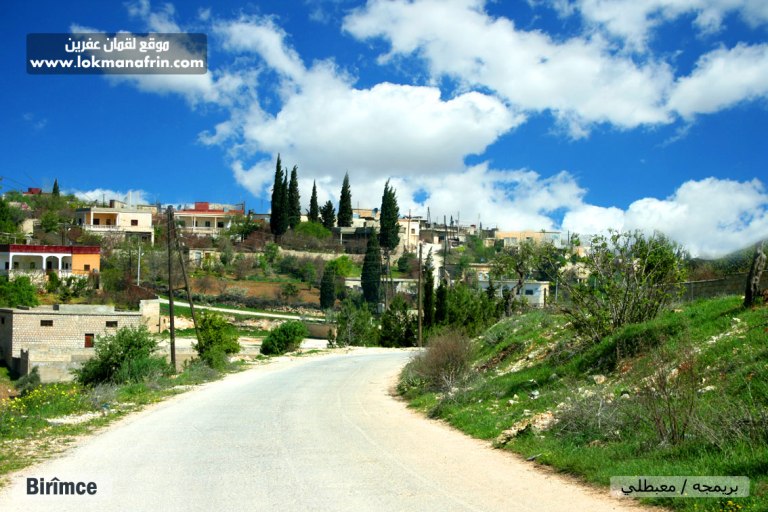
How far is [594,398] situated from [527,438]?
132cm

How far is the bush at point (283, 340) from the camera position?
4781 cm

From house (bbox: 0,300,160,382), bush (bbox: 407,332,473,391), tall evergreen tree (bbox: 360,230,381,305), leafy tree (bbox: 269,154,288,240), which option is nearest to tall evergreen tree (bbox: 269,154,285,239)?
leafy tree (bbox: 269,154,288,240)

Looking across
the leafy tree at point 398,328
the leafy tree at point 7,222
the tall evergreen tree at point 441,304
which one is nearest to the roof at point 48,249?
the leafy tree at point 7,222

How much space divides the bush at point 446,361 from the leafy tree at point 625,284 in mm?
3762

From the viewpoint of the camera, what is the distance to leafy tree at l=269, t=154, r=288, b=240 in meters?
98.6

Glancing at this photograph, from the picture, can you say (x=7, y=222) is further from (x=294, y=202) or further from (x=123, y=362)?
(x=123, y=362)

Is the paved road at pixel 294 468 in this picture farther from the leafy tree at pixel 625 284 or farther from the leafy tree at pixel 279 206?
the leafy tree at pixel 279 206

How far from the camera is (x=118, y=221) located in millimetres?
99062

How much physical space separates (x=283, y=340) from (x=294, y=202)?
60.8 m

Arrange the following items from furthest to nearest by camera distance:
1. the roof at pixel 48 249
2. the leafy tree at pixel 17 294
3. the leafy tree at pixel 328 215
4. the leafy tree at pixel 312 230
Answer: the leafy tree at pixel 328 215 → the leafy tree at pixel 312 230 → the roof at pixel 48 249 → the leafy tree at pixel 17 294

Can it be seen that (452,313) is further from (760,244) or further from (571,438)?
(571,438)

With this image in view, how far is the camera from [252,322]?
6919 cm

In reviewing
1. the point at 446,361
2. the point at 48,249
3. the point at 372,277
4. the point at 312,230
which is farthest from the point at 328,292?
the point at 446,361

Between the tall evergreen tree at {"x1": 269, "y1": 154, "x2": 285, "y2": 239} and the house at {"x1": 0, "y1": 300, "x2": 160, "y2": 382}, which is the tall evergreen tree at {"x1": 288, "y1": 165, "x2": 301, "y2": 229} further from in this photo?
the house at {"x1": 0, "y1": 300, "x2": 160, "y2": 382}
